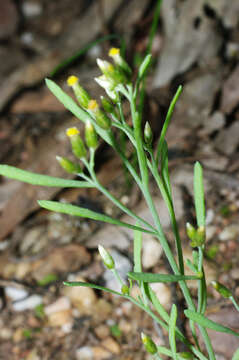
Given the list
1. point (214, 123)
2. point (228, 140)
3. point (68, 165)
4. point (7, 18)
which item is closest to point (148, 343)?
point (68, 165)

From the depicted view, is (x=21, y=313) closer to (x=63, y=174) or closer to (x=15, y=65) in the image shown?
(x=63, y=174)

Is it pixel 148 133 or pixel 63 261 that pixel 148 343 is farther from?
pixel 63 261

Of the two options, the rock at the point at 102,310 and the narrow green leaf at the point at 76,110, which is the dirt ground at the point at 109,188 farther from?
the narrow green leaf at the point at 76,110

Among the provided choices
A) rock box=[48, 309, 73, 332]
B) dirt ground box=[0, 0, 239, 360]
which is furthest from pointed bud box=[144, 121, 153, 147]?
rock box=[48, 309, 73, 332]

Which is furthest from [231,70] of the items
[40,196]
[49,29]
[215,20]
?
[49,29]

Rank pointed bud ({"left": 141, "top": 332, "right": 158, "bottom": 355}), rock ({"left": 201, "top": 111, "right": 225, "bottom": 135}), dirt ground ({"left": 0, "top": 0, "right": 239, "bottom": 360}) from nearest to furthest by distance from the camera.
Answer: pointed bud ({"left": 141, "top": 332, "right": 158, "bottom": 355})
dirt ground ({"left": 0, "top": 0, "right": 239, "bottom": 360})
rock ({"left": 201, "top": 111, "right": 225, "bottom": 135})

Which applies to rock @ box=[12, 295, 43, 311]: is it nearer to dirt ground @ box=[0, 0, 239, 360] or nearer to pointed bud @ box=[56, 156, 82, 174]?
dirt ground @ box=[0, 0, 239, 360]
